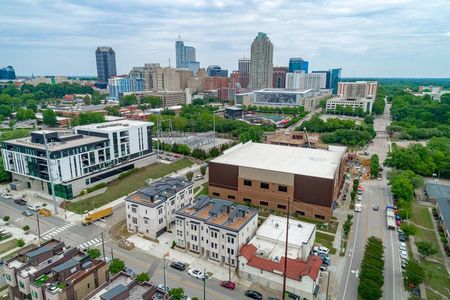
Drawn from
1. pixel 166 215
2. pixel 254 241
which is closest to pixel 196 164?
pixel 166 215

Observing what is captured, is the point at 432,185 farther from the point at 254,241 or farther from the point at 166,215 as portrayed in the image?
the point at 166,215

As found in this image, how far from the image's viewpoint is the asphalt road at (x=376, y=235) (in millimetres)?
34781

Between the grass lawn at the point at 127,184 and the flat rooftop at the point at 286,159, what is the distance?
63.5 ft

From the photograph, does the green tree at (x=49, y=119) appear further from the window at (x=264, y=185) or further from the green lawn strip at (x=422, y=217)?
the green lawn strip at (x=422, y=217)

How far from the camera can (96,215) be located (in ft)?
166

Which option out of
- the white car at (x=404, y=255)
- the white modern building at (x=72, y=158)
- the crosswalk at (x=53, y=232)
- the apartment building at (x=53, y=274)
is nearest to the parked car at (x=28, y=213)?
the white modern building at (x=72, y=158)

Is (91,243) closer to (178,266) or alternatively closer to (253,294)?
(178,266)

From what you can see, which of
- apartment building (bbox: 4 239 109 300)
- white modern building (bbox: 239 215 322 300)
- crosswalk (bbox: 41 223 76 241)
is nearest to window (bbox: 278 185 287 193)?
white modern building (bbox: 239 215 322 300)

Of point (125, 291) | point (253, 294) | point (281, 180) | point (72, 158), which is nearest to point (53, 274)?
point (125, 291)

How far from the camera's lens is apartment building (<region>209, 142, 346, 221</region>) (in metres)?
51.8

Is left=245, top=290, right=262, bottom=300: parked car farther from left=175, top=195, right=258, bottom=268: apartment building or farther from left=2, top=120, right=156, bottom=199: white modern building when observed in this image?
left=2, top=120, right=156, bottom=199: white modern building

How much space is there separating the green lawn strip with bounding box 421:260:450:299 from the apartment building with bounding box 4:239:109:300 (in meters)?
38.7

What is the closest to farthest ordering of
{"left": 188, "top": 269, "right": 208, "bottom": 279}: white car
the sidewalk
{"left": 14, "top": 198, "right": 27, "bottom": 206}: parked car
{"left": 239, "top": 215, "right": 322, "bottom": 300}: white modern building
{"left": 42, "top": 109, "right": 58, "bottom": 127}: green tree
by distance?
{"left": 239, "top": 215, "right": 322, "bottom": 300}: white modern building < {"left": 188, "top": 269, "right": 208, "bottom": 279}: white car < the sidewalk < {"left": 14, "top": 198, "right": 27, "bottom": 206}: parked car < {"left": 42, "top": 109, "right": 58, "bottom": 127}: green tree

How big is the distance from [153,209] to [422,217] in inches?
1887
